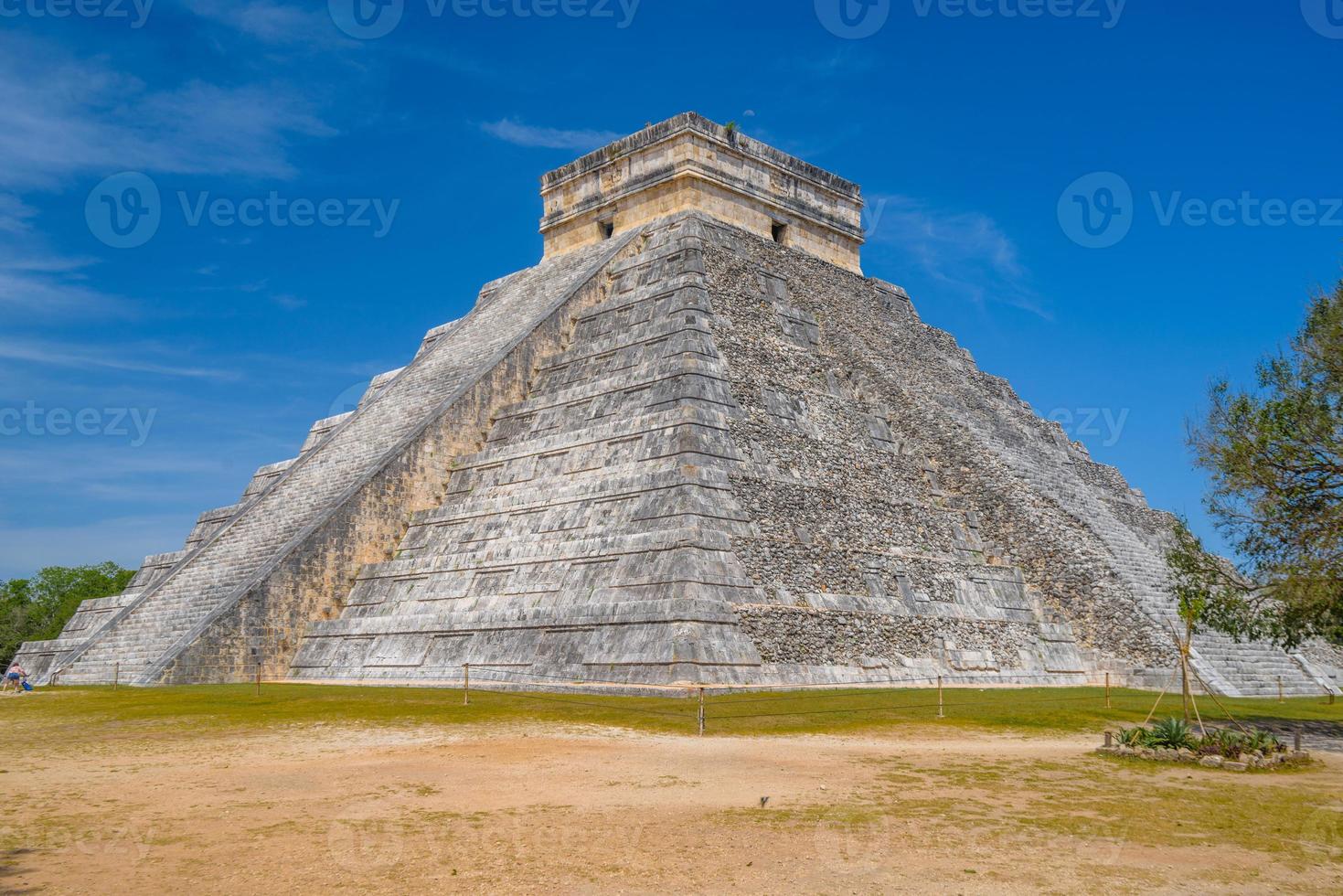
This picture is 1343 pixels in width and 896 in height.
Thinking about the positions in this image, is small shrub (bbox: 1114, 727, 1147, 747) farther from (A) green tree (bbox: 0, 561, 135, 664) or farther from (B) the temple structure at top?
(A) green tree (bbox: 0, 561, 135, 664)

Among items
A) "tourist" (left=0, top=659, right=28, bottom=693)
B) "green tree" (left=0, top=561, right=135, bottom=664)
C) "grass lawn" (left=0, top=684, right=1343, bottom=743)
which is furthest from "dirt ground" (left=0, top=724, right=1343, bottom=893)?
"green tree" (left=0, top=561, right=135, bottom=664)

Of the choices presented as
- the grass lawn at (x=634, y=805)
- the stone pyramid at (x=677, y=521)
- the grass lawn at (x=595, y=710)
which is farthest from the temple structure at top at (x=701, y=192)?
the grass lawn at (x=634, y=805)

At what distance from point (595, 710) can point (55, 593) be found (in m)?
38.4

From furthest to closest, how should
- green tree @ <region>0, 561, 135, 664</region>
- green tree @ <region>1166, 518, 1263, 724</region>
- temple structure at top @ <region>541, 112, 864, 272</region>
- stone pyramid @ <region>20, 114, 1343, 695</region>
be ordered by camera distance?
1. green tree @ <region>0, 561, 135, 664</region>
2. temple structure at top @ <region>541, 112, 864, 272</region>
3. stone pyramid @ <region>20, 114, 1343, 695</region>
4. green tree @ <region>1166, 518, 1263, 724</region>

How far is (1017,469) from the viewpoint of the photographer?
A: 78.4 ft

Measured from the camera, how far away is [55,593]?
148 feet

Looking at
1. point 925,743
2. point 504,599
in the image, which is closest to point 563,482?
point 504,599

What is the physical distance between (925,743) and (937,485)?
1065 centimetres

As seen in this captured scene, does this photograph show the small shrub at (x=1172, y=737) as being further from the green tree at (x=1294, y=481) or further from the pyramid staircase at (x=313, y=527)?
the pyramid staircase at (x=313, y=527)

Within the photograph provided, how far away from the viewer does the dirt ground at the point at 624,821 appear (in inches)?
278

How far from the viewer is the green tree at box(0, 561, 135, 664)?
42.8 metres

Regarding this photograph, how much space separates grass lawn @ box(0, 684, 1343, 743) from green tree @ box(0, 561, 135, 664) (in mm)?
28120

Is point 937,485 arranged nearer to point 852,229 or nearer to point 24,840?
point 852,229

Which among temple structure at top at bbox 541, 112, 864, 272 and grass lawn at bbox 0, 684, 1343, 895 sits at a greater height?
temple structure at top at bbox 541, 112, 864, 272
